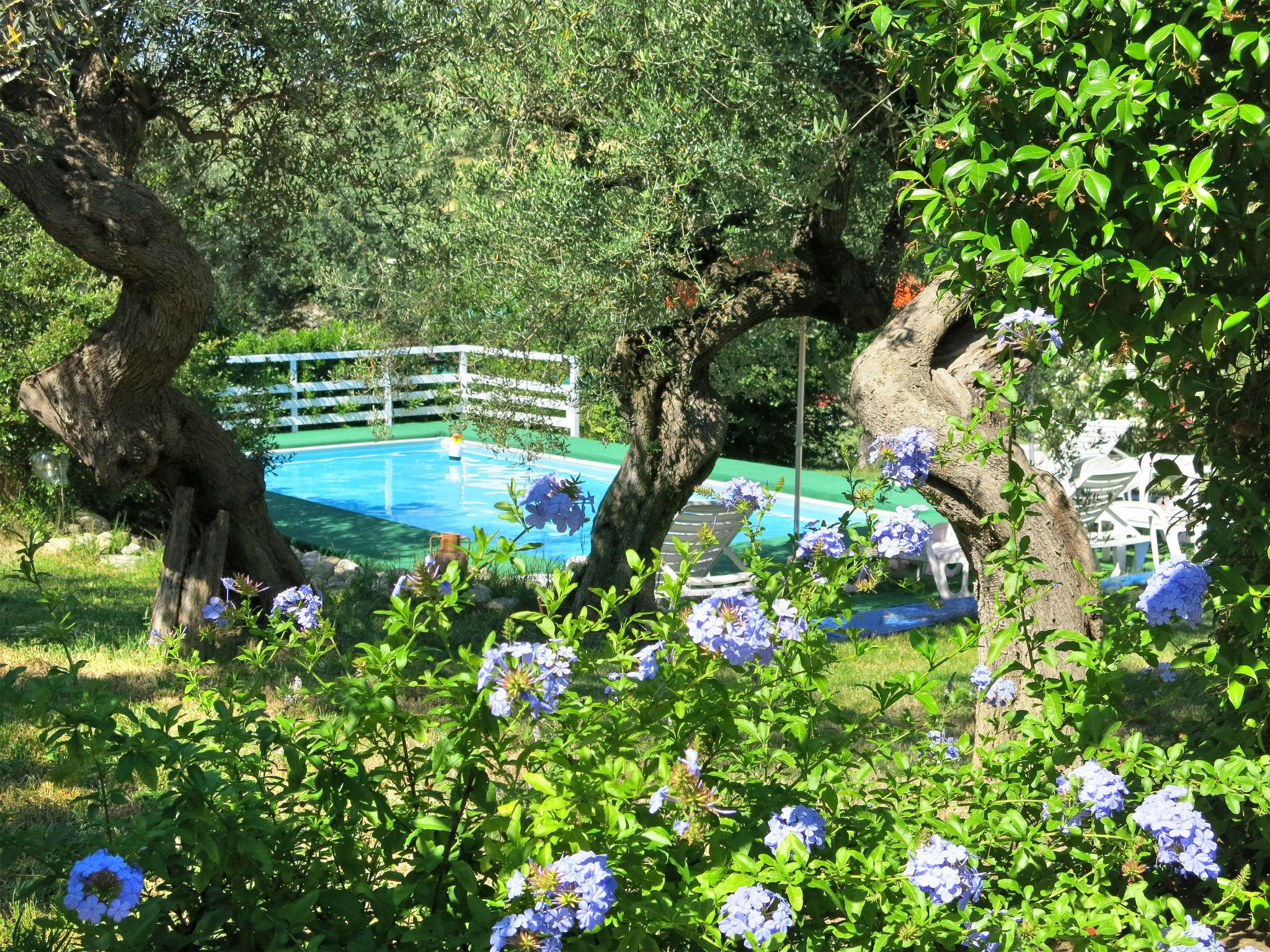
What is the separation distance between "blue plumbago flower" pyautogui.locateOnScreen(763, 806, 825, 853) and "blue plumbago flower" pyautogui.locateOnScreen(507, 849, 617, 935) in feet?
1.16

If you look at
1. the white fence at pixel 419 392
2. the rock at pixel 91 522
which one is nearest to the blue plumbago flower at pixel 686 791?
the white fence at pixel 419 392

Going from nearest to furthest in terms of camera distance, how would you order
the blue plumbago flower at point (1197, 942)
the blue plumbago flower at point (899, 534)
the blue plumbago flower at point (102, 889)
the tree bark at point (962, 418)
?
1. the blue plumbago flower at point (102, 889)
2. the blue plumbago flower at point (1197, 942)
3. the blue plumbago flower at point (899, 534)
4. the tree bark at point (962, 418)

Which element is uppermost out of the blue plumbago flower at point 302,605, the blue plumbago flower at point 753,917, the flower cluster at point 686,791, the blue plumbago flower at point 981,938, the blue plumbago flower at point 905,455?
the blue plumbago flower at point 905,455

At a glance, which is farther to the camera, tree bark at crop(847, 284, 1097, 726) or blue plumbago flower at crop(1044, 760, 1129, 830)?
tree bark at crop(847, 284, 1097, 726)

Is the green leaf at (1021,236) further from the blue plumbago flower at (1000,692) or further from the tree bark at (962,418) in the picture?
the tree bark at (962,418)

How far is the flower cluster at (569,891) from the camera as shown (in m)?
1.86

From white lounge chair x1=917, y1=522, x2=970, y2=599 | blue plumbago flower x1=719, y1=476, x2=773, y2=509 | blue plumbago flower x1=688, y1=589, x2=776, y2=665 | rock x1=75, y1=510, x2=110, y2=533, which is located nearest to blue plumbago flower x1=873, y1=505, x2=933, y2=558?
blue plumbago flower x1=719, y1=476, x2=773, y2=509

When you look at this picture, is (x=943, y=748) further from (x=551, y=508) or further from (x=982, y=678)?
(x=551, y=508)

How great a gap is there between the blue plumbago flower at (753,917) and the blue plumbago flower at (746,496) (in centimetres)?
93

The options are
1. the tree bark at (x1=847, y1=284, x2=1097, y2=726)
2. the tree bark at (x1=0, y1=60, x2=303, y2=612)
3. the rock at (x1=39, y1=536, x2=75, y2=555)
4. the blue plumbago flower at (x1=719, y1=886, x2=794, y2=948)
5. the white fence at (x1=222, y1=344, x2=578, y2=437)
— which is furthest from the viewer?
the rock at (x1=39, y1=536, x2=75, y2=555)

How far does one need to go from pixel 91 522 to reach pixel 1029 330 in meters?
9.25

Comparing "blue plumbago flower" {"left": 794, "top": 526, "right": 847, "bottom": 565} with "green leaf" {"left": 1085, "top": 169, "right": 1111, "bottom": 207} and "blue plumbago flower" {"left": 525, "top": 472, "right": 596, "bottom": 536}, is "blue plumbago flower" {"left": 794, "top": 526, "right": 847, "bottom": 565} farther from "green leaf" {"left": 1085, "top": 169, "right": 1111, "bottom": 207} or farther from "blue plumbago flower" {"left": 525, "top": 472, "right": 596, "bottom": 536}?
"green leaf" {"left": 1085, "top": 169, "right": 1111, "bottom": 207}

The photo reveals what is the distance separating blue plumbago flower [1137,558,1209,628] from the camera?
258cm

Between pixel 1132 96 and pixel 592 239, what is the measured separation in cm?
391
